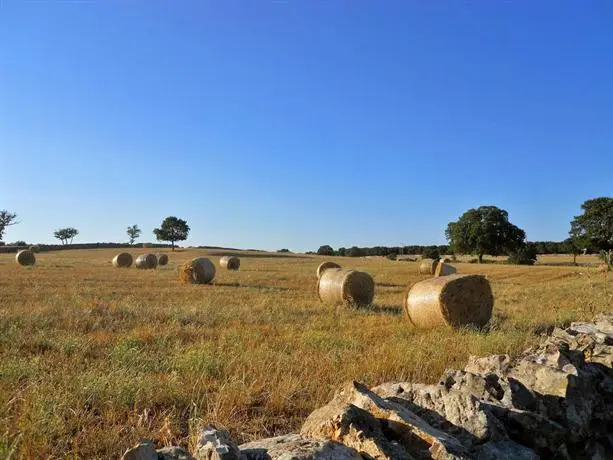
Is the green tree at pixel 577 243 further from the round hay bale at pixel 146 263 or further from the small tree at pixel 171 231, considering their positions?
the small tree at pixel 171 231

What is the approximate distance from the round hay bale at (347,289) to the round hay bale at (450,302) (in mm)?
3291

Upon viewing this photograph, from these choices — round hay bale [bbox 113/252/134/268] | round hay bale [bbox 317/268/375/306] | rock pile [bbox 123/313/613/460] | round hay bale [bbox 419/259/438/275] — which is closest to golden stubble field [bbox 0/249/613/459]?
rock pile [bbox 123/313/613/460]

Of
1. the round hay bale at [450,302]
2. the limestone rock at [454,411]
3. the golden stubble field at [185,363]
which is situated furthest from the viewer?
the round hay bale at [450,302]

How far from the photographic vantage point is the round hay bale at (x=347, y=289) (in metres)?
Result: 15.5

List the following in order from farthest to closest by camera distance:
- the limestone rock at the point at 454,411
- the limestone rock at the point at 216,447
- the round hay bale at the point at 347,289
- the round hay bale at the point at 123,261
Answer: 1. the round hay bale at the point at 123,261
2. the round hay bale at the point at 347,289
3. the limestone rock at the point at 454,411
4. the limestone rock at the point at 216,447

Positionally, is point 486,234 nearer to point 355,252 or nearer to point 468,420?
point 355,252

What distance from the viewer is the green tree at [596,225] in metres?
63.5

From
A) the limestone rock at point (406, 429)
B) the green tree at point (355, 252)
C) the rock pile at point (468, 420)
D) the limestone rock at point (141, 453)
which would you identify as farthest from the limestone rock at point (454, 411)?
the green tree at point (355, 252)

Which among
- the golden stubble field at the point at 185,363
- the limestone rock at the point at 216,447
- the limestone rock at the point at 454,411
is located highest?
the limestone rock at the point at 216,447

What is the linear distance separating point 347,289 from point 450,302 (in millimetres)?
4331

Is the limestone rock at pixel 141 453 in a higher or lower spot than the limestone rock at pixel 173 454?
higher

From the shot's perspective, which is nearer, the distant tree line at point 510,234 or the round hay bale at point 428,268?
the round hay bale at point 428,268

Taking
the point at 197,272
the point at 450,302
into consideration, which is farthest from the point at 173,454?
the point at 197,272

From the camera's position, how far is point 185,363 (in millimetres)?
6145
